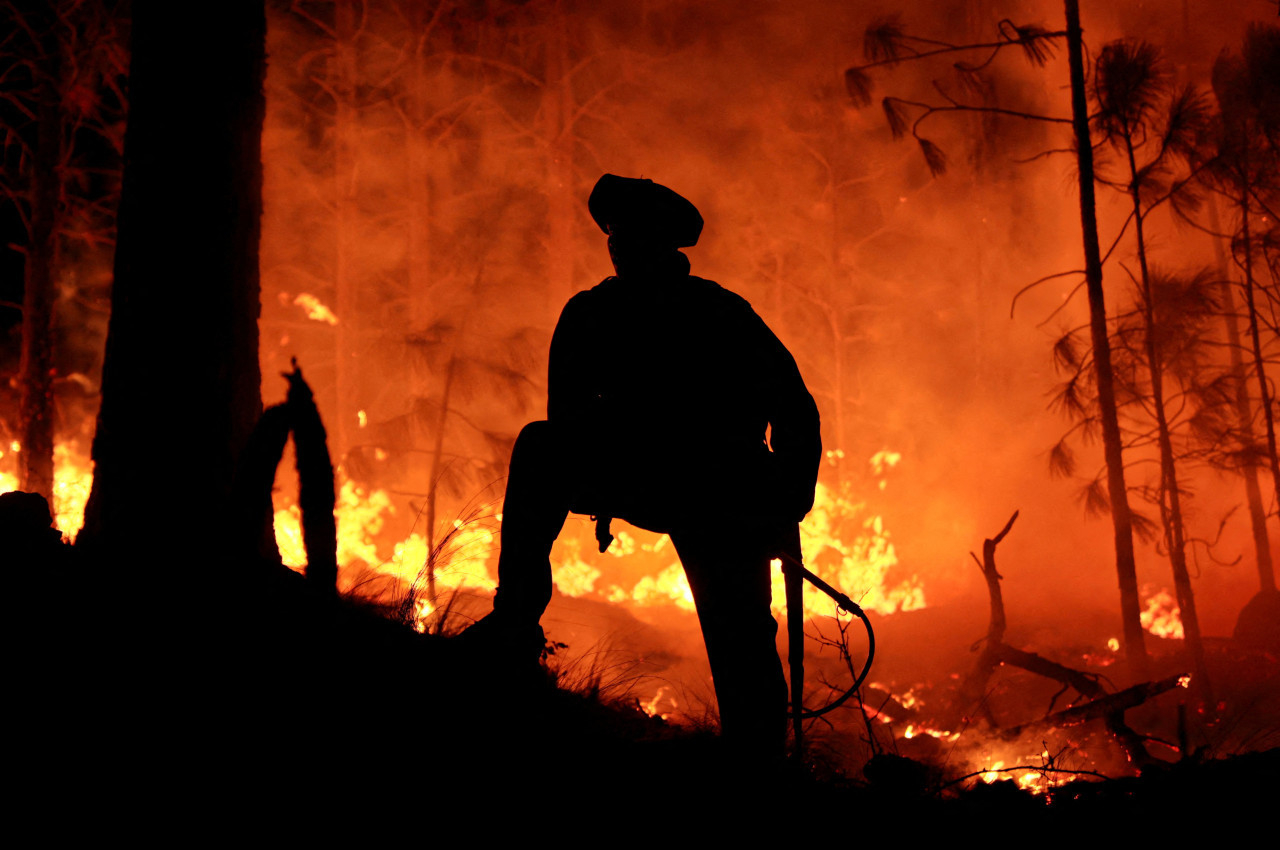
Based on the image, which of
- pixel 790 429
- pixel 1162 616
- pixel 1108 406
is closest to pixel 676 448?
pixel 790 429

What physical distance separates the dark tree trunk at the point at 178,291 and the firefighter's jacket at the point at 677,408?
319 centimetres

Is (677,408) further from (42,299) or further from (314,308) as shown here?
(314,308)

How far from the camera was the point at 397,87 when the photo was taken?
1532 centimetres

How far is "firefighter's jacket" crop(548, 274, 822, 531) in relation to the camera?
2119 millimetres

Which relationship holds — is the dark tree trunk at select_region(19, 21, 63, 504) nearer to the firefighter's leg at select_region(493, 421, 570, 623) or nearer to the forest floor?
the forest floor

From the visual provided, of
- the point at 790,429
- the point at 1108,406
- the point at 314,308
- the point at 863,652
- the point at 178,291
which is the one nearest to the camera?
the point at 790,429

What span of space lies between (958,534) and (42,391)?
62.2 ft

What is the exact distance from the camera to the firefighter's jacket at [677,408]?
2.12 metres

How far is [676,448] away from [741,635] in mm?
628

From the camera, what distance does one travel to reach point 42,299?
9695 mm

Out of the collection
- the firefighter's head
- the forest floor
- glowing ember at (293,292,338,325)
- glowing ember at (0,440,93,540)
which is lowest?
the forest floor

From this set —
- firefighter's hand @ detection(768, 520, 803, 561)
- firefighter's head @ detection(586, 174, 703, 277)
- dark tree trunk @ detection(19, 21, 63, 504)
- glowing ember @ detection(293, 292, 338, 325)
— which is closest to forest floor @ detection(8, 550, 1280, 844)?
firefighter's hand @ detection(768, 520, 803, 561)

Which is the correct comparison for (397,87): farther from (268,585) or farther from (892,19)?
(268,585)

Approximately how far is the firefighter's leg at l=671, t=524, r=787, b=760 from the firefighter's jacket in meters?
0.13
